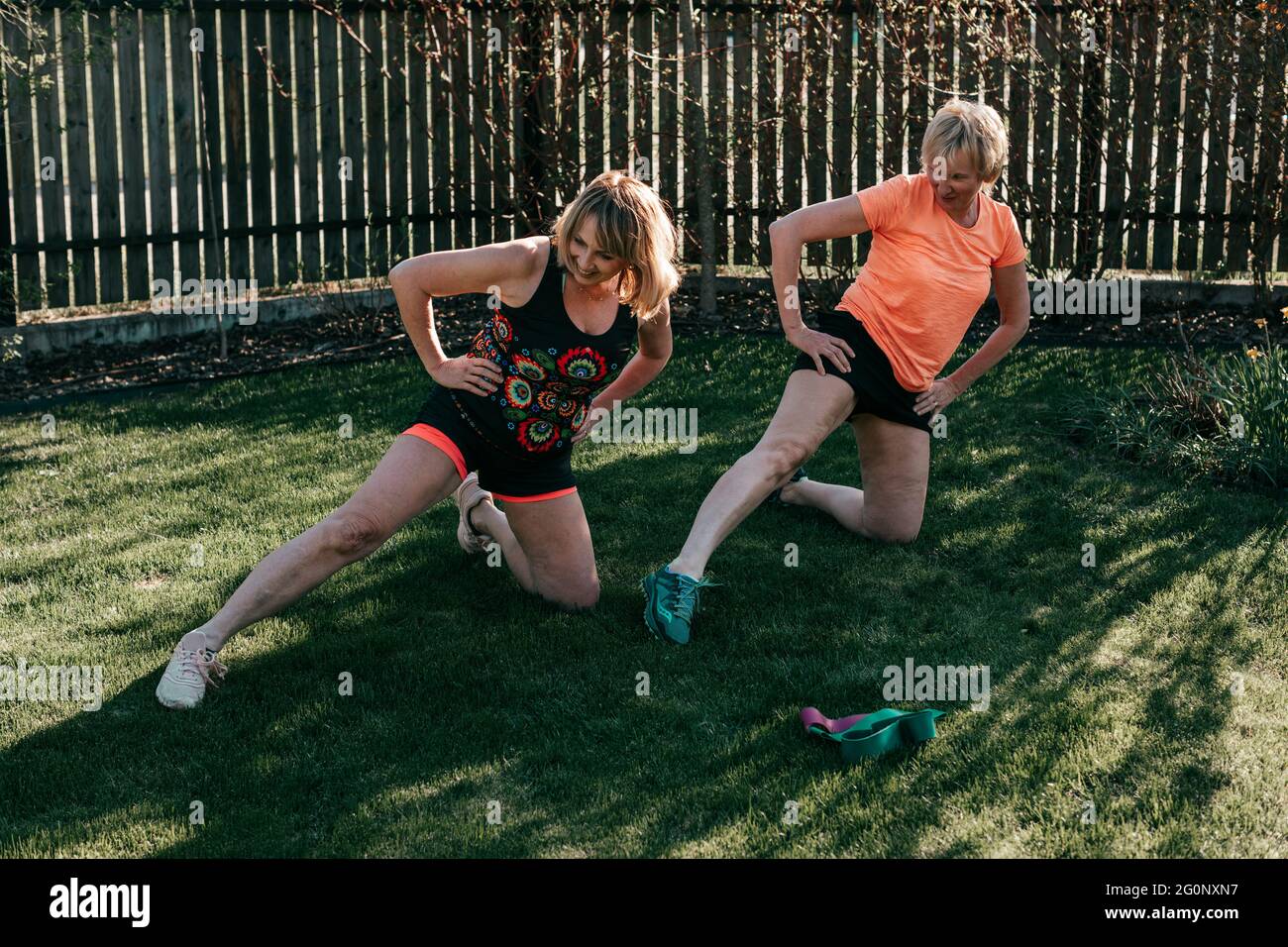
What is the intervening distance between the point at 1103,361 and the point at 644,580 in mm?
3953

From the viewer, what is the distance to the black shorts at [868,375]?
5242mm

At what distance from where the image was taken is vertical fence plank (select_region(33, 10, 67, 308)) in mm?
8234

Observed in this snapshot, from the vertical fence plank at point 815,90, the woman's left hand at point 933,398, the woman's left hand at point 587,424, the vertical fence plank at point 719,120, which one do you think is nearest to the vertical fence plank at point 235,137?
the vertical fence plank at point 719,120

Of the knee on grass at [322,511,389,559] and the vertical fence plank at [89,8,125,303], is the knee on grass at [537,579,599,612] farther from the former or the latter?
the vertical fence plank at [89,8,125,303]

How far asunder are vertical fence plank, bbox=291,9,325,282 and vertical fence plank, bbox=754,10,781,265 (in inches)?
112

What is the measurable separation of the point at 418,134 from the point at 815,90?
8.89 feet

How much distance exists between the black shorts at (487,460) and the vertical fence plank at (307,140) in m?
5.07

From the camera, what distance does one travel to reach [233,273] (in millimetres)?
9258

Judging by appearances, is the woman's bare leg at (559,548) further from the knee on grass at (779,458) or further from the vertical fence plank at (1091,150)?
the vertical fence plank at (1091,150)

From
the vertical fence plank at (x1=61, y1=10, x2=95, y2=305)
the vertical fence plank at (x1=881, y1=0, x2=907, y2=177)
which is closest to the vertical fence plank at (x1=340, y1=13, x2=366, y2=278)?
the vertical fence plank at (x1=61, y1=10, x2=95, y2=305)

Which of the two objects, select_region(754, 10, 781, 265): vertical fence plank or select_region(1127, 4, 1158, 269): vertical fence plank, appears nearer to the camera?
select_region(1127, 4, 1158, 269): vertical fence plank

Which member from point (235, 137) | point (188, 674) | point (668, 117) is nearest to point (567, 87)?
point (668, 117)
